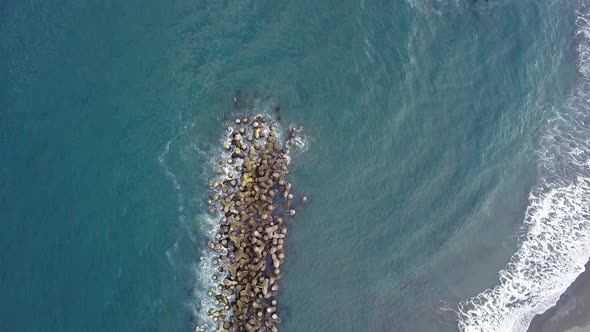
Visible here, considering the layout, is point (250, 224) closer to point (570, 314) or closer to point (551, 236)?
point (551, 236)

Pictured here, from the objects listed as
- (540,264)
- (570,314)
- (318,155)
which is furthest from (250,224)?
(570,314)

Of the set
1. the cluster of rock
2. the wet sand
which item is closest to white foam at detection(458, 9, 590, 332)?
the wet sand

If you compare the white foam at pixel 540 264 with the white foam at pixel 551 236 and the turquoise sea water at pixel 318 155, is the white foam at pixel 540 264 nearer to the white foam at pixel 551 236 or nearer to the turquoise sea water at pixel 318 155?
the white foam at pixel 551 236

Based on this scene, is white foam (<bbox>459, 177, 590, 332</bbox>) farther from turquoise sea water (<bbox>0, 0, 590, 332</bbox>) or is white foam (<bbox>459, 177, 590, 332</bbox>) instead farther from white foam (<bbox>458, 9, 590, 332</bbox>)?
turquoise sea water (<bbox>0, 0, 590, 332</bbox>)

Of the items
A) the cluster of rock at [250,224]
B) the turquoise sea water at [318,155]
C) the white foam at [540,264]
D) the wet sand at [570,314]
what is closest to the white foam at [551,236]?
the white foam at [540,264]

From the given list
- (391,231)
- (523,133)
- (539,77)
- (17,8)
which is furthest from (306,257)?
(17,8)
